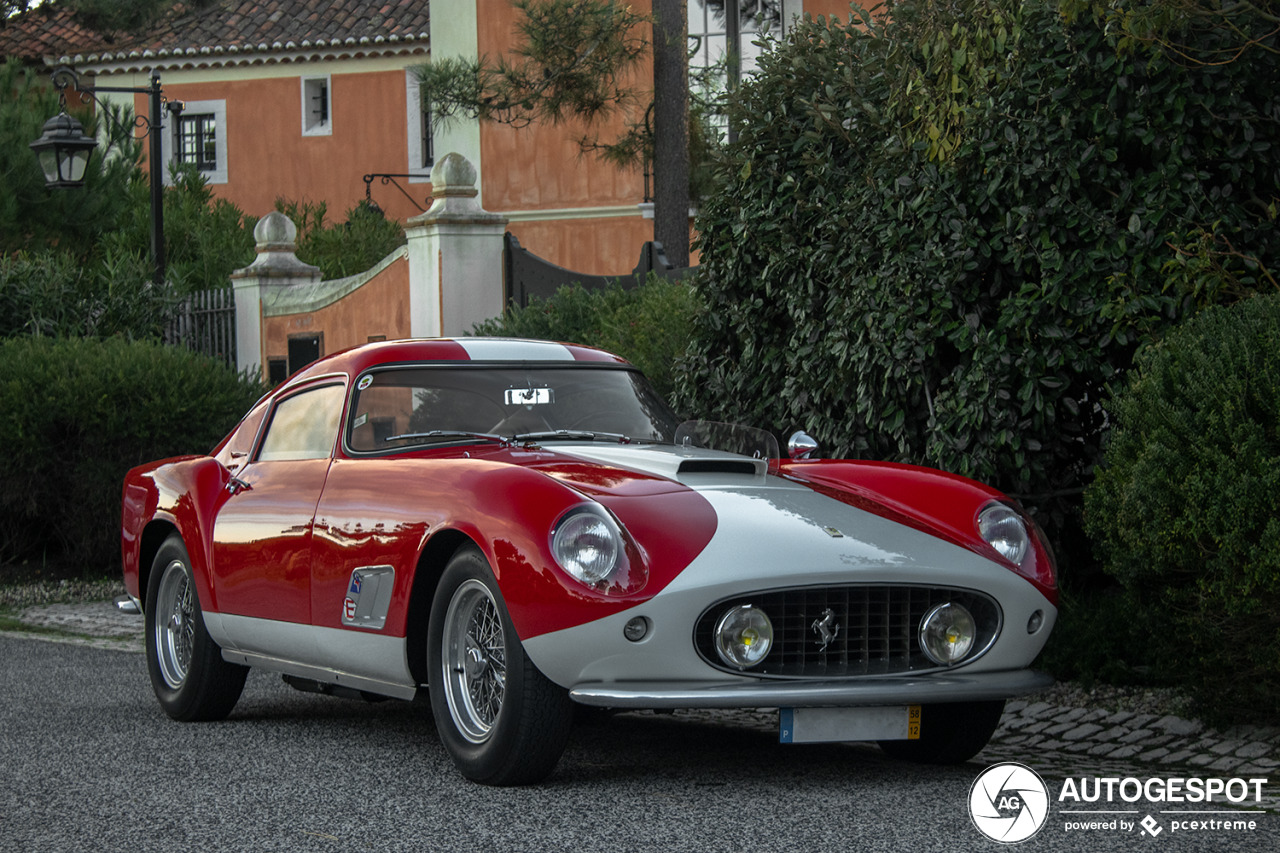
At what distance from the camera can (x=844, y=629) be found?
5.29m

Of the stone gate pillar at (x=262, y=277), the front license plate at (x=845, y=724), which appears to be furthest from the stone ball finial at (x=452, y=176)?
the front license plate at (x=845, y=724)

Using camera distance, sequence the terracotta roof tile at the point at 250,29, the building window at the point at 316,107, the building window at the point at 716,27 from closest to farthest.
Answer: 1. the building window at the point at 716,27
2. the terracotta roof tile at the point at 250,29
3. the building window at the point at 316,107

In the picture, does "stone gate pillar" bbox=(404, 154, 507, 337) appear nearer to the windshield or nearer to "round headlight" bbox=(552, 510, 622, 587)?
the windshield

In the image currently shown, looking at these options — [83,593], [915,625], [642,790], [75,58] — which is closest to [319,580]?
[642,790]

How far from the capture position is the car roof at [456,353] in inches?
268

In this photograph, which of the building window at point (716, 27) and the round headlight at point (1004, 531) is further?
the building window at point (716, 27)

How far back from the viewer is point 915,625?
5.40m

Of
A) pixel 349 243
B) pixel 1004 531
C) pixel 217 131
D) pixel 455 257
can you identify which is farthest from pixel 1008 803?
pixel 217 131

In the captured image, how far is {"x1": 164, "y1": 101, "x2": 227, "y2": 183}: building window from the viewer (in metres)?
35.2

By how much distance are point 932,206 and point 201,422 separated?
7651 mm

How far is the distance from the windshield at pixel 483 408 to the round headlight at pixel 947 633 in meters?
1.72

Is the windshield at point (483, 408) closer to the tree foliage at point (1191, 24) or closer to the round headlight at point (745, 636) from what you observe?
the round headlight at point (745, 636)
